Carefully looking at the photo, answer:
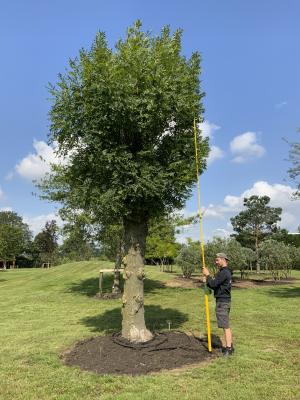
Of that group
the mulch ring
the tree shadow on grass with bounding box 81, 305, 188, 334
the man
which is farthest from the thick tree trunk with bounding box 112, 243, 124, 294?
the man

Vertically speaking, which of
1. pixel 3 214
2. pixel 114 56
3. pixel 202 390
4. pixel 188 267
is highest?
pixel 3 214

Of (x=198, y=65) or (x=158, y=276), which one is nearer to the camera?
(x=198, y=65)

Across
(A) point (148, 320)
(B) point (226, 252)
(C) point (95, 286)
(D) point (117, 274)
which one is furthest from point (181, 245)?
(A) point (148, 320)

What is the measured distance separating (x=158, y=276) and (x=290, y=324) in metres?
17.5

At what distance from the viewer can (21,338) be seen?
10.9 meters

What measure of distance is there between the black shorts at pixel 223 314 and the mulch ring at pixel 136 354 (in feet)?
2.14

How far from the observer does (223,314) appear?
28.0ft

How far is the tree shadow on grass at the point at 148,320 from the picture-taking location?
1186 centimetres

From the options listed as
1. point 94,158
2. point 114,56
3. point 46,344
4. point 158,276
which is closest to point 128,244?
point 94,158

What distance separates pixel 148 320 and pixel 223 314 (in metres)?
5.02

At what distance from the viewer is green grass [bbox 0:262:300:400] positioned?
638 centimetres

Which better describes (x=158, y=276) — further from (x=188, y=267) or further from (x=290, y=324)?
(x=290, y=324)

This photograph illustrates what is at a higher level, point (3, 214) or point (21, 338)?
point (3, 214)

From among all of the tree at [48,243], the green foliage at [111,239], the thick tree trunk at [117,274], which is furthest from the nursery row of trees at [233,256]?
the tree at [48,243]
